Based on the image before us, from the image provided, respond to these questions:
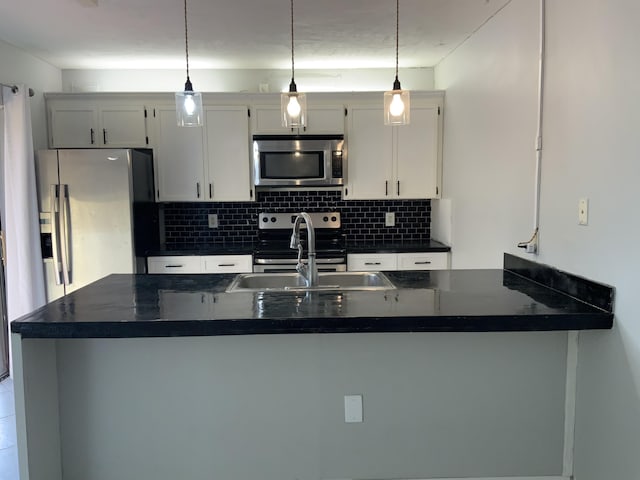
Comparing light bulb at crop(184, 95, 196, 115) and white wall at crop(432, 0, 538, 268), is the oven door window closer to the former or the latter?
white wall at crop(432, 0, 538, 268)

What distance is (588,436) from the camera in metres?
1.81

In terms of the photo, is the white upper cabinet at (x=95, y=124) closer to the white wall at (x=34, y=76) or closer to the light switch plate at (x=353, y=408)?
the white wall at (x=34, y=76)

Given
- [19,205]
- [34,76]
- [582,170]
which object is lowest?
[19,205]

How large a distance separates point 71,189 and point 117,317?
2153 millimetres

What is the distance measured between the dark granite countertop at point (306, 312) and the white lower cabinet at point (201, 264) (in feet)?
5.41

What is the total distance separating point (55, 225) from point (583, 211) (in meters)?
3.37

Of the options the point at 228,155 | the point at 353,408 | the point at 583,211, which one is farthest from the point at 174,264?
the point at 583,211

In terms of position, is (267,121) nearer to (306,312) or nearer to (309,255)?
(309,255)

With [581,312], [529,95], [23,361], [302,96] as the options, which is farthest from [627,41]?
[23,361]

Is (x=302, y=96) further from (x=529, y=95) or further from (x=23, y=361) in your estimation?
(x=23, y=361)

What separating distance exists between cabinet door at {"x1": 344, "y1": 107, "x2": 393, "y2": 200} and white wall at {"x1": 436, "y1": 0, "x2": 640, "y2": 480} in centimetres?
128

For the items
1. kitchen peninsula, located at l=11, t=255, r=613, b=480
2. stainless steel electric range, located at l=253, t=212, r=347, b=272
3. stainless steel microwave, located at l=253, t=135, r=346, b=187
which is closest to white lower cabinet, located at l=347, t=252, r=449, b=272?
stainless steel electric range, located at l=253, t=212, r=347, b=272

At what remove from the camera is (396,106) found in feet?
7.25

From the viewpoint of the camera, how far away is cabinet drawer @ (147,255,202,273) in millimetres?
3741
